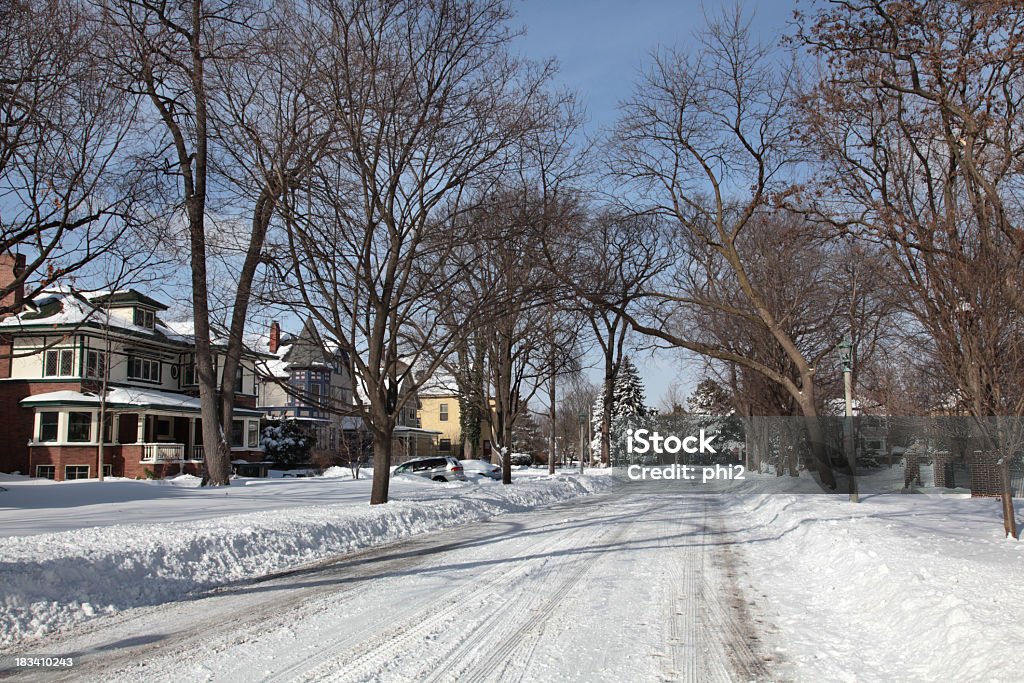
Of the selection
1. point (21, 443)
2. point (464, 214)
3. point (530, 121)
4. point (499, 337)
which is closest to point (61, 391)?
point (21, 443)

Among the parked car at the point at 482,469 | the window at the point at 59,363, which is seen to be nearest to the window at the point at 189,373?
the window at the point at 59,363

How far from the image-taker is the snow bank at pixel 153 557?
25.5 ft

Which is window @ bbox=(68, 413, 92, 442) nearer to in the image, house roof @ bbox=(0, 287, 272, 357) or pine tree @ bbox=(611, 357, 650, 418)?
house roof @ bbox=(0, 287, 272, 357)

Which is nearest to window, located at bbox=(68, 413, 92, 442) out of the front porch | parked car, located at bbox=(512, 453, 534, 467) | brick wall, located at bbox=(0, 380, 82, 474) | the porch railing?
the front porch

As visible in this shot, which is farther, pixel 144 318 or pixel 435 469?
pixel 144 318

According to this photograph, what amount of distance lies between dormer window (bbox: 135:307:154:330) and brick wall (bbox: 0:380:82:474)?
5220 mm

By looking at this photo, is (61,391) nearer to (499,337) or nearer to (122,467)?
(122,467)

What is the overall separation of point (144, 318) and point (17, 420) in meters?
8.18

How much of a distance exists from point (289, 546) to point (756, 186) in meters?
16.8

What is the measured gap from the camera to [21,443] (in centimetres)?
3991

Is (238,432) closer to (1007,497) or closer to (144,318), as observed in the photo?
(144,318)

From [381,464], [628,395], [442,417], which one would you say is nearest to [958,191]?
[381,464]

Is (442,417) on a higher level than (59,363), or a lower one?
lower

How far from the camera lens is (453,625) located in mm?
7418
